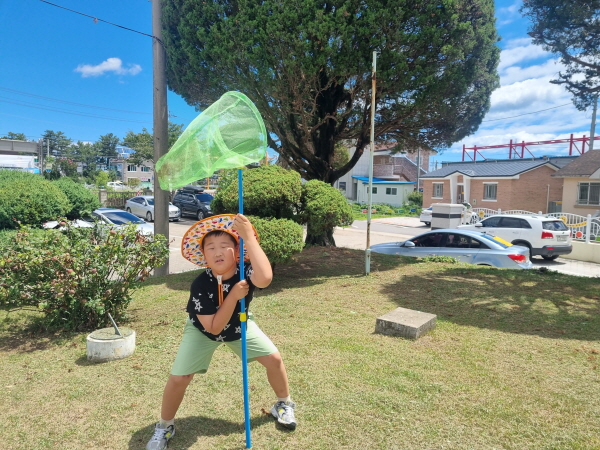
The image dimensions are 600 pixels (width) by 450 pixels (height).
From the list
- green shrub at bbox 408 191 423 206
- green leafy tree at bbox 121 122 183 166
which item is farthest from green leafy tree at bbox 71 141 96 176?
green shrub at bbox 408 191 423 206

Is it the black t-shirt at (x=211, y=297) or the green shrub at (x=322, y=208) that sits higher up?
the green shrub at (x=322, y=208)

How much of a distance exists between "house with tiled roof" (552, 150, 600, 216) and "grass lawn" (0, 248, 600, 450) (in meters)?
21.5

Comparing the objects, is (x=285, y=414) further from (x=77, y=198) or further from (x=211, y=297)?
(x=77, y=198)

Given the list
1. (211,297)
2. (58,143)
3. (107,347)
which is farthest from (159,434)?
(58,143)

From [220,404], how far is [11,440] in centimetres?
137

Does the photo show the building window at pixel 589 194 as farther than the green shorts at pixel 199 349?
Yes

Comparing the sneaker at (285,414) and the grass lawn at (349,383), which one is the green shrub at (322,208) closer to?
the grass lawn at (349,383)

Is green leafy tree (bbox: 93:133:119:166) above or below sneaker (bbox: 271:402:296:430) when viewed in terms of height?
above

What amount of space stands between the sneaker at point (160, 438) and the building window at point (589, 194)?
2754 centimetres

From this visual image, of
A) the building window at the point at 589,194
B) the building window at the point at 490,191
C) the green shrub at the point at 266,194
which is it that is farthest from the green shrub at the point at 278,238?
the building window at the point at 490,191

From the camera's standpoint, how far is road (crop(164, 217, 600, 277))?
1164 centimetres

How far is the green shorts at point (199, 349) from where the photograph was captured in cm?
266

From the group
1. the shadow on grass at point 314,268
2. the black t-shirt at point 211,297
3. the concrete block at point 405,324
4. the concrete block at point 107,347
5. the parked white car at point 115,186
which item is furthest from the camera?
the parked white car at point 115,186

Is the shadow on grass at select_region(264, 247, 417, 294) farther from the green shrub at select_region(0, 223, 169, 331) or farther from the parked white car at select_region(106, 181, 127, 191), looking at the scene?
the parked white car at select_region(106, 181, 127, 191)
